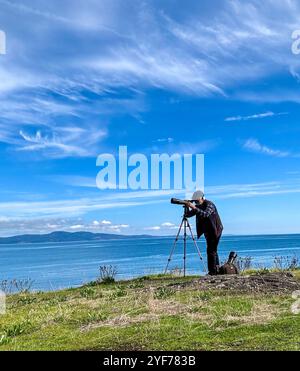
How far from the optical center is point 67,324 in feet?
35.2

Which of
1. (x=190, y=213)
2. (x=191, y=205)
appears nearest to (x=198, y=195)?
(x=191, y=205)

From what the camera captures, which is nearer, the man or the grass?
the grass

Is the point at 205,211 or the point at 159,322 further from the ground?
the point at 205,211

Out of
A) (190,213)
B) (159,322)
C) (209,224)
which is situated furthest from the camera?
(190,213)

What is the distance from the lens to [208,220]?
16.8m

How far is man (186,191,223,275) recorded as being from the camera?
16.7 meters

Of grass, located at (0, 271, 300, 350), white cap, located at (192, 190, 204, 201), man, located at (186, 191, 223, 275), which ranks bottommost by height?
grass, located at (0, 271, 300, 350)

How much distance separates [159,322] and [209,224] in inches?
287

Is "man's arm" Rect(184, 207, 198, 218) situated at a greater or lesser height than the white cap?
lesser

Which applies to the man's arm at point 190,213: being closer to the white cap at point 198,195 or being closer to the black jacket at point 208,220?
the black jacket at point 208,220

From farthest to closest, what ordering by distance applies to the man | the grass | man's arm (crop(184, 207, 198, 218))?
1. man's arm (crop(184, 207, 198, 218))
2. the man
3. the grass

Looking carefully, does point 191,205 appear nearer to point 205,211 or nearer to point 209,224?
point 205,211

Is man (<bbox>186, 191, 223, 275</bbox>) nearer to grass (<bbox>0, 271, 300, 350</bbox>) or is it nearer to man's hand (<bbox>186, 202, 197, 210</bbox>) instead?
man's hand (<bbox>186, 202, 197, 210</bbox>)

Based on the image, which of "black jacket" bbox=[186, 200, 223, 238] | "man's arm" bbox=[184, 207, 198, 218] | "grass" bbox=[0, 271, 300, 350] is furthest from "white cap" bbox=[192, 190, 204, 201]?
"grass" bbox=[0, 271, 300, 350]
